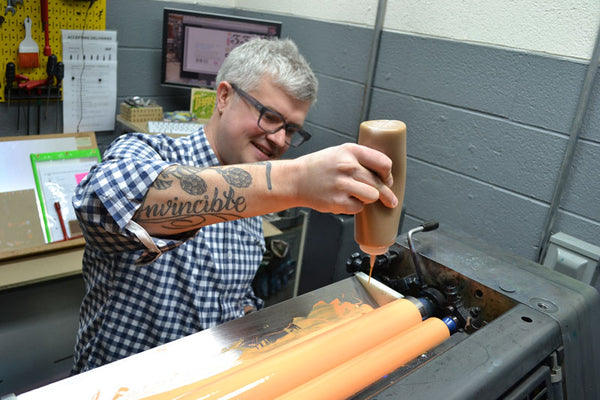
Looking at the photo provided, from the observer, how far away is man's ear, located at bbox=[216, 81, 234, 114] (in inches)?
51.3

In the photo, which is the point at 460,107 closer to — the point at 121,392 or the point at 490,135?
the point at 490,135

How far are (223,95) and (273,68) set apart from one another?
0.17 meters

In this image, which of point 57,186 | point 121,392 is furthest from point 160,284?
point 57,186

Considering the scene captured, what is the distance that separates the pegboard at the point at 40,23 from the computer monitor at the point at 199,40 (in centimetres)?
35

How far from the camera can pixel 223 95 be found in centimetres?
132

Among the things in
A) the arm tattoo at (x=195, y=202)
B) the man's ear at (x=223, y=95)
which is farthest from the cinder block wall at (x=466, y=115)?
the arm tattoo at (x=195, y=202)

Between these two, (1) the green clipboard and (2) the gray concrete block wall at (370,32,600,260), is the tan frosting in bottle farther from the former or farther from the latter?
(1) the green clipboard

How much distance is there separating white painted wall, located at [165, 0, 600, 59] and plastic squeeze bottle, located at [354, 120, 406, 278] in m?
1.28

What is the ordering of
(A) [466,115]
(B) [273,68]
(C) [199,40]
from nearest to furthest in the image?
(B) [273,68]
(A) [466,115]
(C) [199,40]

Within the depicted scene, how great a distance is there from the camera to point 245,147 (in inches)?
51.5

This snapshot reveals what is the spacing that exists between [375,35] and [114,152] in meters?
1.64

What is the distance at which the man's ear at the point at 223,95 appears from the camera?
130 cm

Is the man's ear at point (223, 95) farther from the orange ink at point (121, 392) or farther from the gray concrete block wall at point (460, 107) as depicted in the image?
the gray concrete block wall at point (460, 107)

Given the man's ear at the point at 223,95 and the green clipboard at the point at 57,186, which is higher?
the man's ear at the point at 223,95
